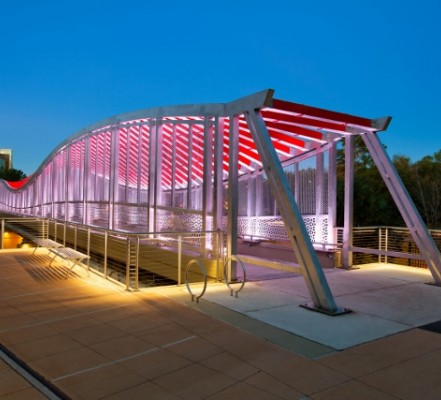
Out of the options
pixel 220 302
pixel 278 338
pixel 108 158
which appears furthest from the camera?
pixel 108 158

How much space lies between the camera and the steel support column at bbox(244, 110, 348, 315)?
6.43m

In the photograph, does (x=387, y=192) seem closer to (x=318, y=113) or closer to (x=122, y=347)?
(x=318, y=113)

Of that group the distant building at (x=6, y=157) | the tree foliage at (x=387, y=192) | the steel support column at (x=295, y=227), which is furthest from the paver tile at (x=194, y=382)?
the distant building at (x=6, y=157)

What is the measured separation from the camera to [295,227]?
702 centimetres

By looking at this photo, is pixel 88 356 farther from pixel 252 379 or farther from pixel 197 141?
pixel 197 141

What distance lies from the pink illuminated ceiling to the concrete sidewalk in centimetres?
354

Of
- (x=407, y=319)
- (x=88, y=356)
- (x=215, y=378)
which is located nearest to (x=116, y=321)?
(x=88, y=356)

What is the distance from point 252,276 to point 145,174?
22.1 feet

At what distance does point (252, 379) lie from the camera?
3.88 metres

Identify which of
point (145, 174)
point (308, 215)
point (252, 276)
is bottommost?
point (252, 276)

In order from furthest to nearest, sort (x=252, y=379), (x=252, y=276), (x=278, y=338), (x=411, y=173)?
(x=411, y=173) → (x=252, y=276) → (x=278, y=338) → (x=252, y=379)

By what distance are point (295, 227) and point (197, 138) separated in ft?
17.2

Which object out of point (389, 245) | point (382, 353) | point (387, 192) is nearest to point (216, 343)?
point (382, 353)

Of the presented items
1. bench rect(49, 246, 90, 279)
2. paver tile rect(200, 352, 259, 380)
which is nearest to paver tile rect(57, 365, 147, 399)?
paver tile rect(200, 352, 259, 380)
